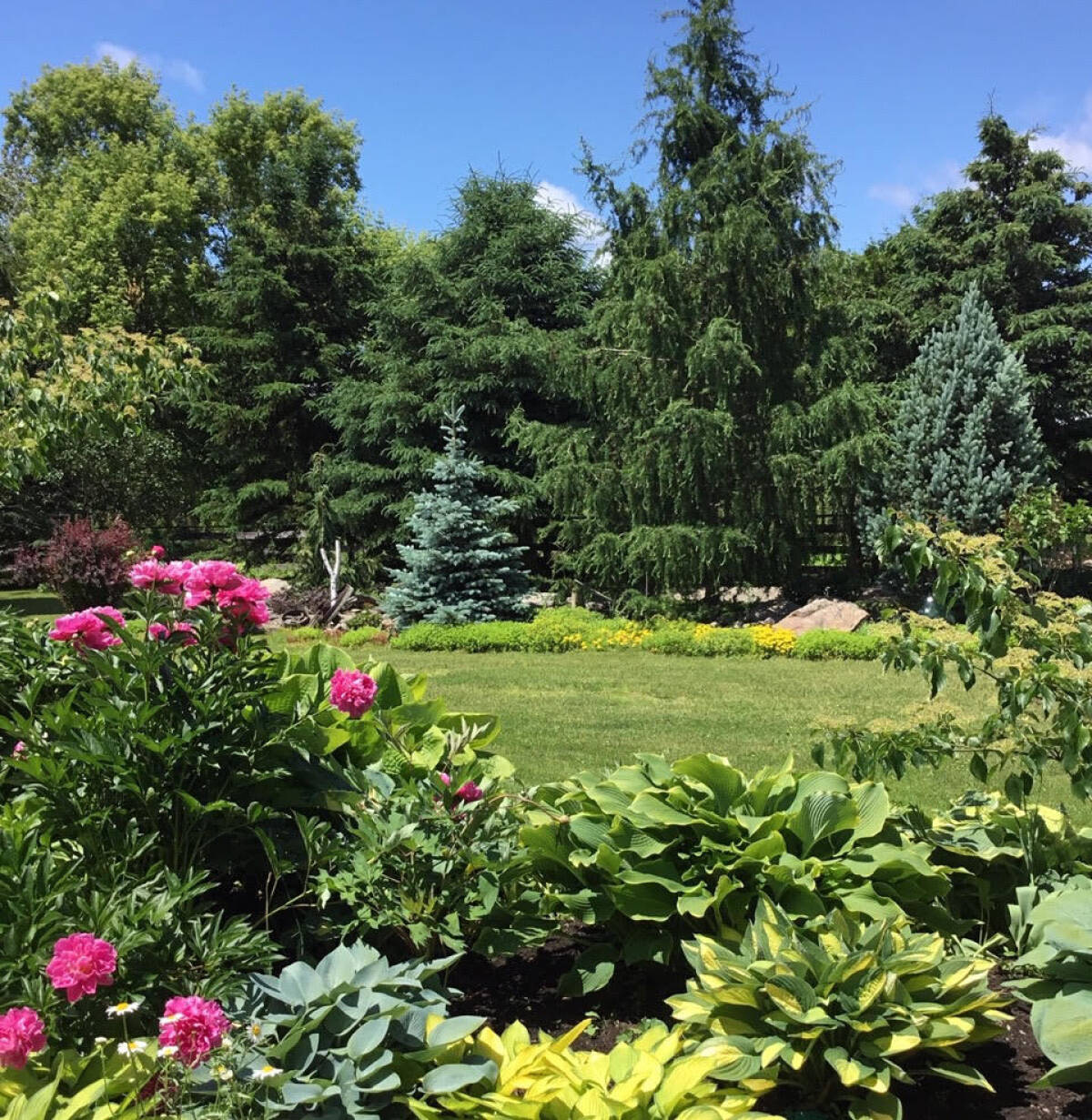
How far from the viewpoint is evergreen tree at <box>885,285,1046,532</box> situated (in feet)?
39.9

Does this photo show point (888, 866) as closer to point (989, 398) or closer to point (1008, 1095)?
point (1008, 1095)

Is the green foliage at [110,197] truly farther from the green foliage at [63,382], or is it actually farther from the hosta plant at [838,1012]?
the hosta plant at [838,1012]

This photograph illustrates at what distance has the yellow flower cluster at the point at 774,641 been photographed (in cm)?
998

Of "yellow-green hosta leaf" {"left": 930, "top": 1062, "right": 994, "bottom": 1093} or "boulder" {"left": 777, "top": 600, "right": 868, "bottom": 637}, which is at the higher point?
Answer: "boulder" {"left": 777, "top": 600, "right": 868, "bottom": 637}

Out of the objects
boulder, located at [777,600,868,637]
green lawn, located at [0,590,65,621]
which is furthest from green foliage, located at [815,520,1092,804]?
green lawn, located at [0,590,65,621]

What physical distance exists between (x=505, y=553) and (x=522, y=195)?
6.75 meters

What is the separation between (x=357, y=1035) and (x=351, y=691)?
0.89 meters

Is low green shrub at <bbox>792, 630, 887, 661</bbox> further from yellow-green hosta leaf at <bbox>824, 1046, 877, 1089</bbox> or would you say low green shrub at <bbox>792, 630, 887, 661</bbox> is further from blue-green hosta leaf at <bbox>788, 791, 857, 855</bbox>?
yellow-green hosta leaf at <bbox>824, 1046, 877, 1089</bbox>

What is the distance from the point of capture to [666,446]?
1182 centimetres

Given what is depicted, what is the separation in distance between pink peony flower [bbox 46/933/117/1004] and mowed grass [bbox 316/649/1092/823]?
3.16m

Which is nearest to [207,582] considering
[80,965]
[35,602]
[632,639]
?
[80,965]

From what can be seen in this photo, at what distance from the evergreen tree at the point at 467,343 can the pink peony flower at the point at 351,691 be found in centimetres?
1186

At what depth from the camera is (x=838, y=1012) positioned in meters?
1.95

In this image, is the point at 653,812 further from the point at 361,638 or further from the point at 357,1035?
the point at 361,638
